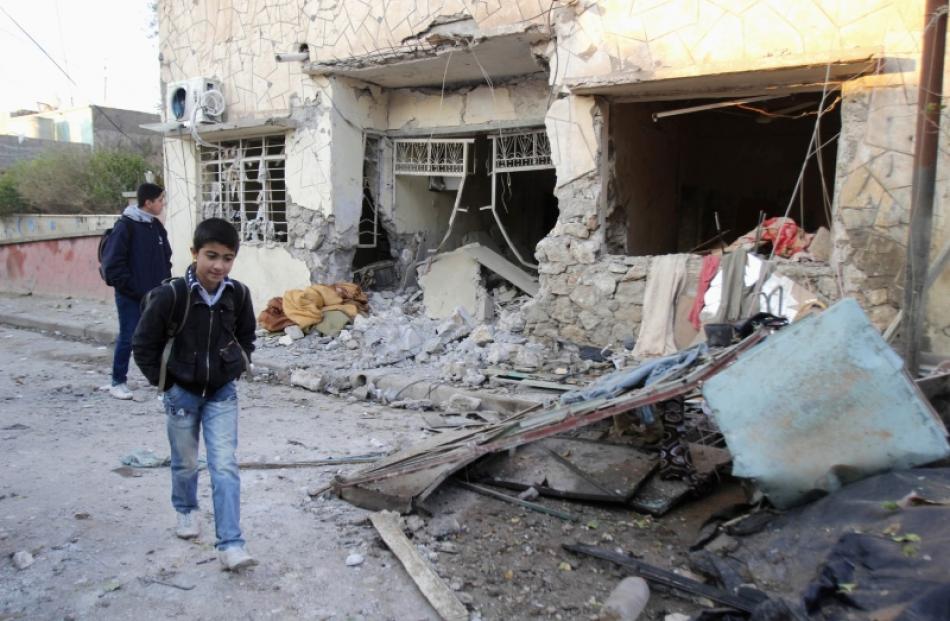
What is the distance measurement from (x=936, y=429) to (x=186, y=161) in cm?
1088

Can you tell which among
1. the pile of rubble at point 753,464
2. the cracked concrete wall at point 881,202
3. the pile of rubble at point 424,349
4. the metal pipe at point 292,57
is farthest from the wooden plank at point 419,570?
the metal pipe at point 292,57

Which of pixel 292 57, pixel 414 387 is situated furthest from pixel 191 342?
pixel 292 57

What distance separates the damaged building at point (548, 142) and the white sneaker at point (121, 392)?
3.78 m

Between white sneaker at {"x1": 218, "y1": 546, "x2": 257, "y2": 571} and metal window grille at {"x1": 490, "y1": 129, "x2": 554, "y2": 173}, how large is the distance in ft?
21.4

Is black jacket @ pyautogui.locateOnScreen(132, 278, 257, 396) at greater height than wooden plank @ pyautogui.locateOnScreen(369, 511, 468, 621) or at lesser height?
greater

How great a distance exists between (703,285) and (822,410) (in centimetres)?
360

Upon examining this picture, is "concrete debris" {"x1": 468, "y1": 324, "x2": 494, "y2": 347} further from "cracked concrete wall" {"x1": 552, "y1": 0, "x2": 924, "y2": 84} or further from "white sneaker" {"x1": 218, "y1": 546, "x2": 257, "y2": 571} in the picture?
"white sneaker" {"x1": 218, "y1": 546, "x2": 257, "y2": 571}

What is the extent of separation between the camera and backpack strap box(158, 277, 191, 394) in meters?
A: 2.95

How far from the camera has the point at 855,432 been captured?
2.93m

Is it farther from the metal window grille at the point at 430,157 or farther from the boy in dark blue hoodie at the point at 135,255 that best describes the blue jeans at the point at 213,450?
the metal window grille at the point at 430,157

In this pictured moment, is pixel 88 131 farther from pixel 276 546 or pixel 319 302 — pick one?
pixel 276 546

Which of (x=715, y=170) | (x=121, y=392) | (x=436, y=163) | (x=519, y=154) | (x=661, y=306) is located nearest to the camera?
(x=121, y=392)

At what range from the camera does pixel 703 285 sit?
645 centimetres

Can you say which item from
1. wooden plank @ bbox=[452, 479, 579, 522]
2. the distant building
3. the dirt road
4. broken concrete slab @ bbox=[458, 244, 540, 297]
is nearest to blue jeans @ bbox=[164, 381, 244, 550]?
the dirt road
